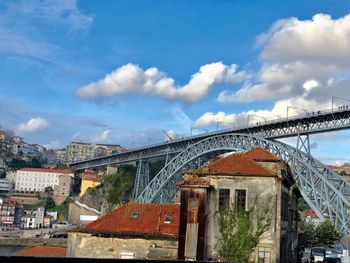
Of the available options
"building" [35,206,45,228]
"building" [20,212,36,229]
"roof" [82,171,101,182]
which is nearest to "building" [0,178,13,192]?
"roof" [82,171,101,182]

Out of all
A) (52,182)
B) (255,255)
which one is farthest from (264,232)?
(52,182)

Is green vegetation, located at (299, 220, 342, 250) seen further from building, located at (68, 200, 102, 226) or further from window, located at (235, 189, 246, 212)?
building, located at (68, 200, 102, 226)

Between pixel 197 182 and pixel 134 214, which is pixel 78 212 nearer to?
pixel 134 214

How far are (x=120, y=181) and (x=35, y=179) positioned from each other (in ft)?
153

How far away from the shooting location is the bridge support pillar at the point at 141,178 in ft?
266

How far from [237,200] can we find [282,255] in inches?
171

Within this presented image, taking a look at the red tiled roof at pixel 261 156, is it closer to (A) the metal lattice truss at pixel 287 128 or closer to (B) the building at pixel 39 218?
(A) the metal lattice truss at pixel 287 128

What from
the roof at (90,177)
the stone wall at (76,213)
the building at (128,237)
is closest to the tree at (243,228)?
the building at (128,237)

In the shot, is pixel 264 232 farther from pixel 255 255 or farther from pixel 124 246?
pixel 124 246

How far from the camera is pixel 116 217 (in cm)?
2408

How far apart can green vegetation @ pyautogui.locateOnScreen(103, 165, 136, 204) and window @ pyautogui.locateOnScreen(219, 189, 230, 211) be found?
229ft

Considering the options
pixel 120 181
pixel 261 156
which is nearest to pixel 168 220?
pixel 261 156

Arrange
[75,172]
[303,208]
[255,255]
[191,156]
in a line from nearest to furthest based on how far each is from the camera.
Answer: [255,255] → [191,156] → [303,208] → [75,172]

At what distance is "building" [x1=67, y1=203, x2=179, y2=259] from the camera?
22391 mm
